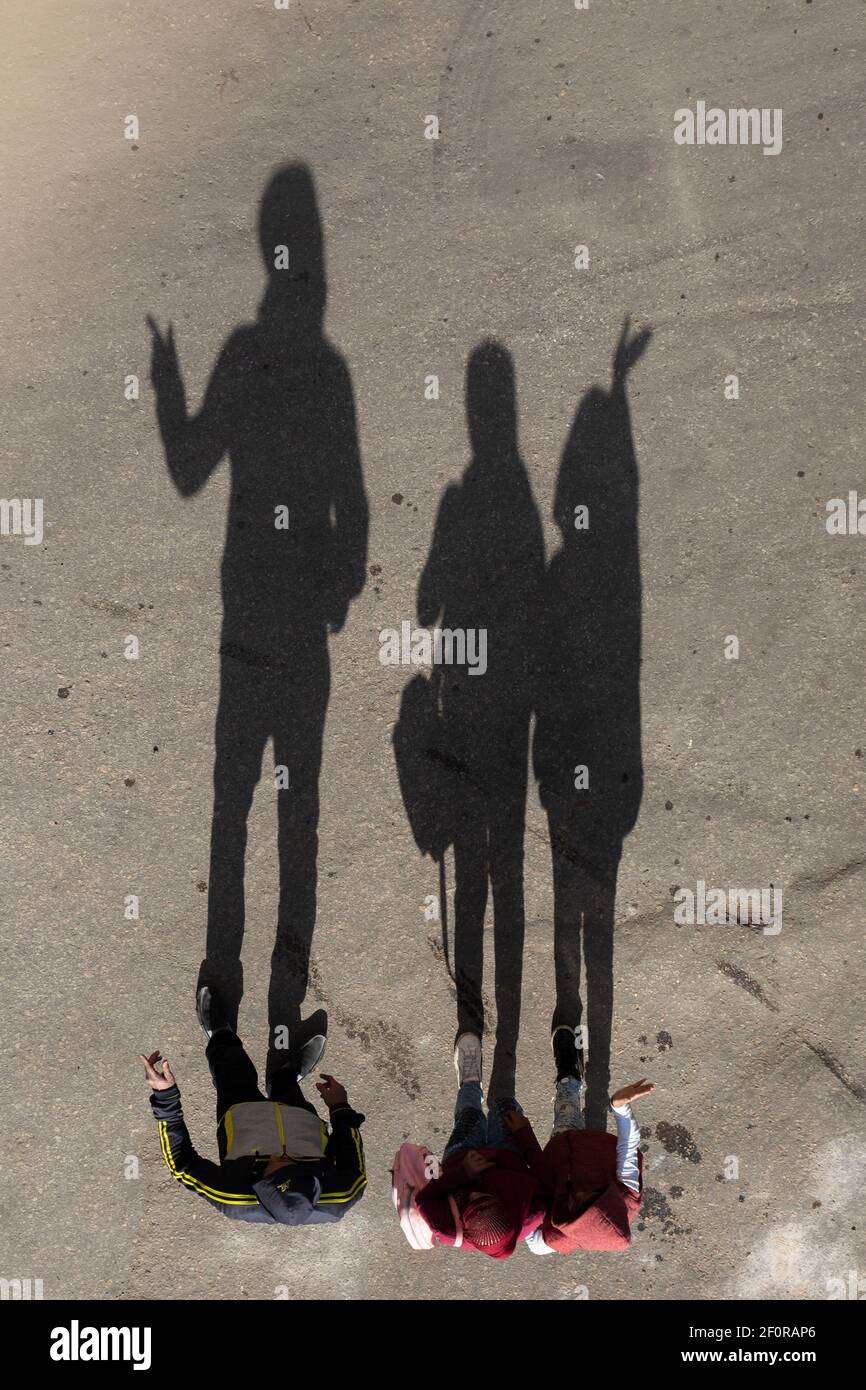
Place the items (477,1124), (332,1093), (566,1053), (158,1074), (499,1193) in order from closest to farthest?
1. (499,1193)
2. (158,1074)
3. (332,1093)
4. (477,1124)
5. (566,1053)

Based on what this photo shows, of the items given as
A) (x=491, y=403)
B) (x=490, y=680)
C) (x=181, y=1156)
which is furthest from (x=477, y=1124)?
(x=491, y=403)

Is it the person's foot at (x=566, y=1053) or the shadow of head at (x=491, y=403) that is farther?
the shadow of head at (x=491, y=403)

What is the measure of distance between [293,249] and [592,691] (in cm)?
363

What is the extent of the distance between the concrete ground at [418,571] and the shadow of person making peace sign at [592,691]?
4.5 inches

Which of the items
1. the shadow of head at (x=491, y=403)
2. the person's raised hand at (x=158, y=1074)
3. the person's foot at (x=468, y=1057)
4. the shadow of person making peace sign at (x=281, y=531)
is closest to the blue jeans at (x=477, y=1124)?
the person's foot at (x=468, y=1057)

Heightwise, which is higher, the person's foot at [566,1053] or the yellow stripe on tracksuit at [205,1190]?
the person's foot at [566,1053]

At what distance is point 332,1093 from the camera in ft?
17.6

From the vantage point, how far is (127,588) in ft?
19.1

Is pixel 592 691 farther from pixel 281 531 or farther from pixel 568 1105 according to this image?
pixel 568 1105

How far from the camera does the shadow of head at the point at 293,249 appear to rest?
5773mm

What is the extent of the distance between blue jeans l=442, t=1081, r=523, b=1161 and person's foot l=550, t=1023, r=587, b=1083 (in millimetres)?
387

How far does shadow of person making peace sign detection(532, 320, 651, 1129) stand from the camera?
5.81 metres

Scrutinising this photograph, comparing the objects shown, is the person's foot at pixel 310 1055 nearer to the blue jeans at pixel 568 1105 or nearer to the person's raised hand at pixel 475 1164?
the person's raised hand at pixel 475 1164
